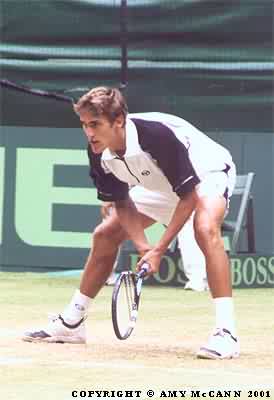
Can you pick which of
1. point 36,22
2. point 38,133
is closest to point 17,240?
point 38,133

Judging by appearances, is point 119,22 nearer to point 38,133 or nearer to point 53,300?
point 38,133

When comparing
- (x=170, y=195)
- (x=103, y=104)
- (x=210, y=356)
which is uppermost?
(x=103, y=104)

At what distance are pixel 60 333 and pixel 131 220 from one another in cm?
75

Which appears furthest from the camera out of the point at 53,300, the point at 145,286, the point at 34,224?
the point at 34,224

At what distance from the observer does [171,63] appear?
37.2ft

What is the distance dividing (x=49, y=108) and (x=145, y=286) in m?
1.87

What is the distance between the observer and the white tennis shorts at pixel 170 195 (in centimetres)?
663

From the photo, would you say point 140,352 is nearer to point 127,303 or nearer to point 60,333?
point 127,303

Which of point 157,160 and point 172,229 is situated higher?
point 157,160

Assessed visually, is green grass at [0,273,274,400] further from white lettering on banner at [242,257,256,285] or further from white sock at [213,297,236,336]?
white lettering on banner at [242,257,256,285]

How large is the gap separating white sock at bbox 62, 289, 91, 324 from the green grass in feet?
0.55

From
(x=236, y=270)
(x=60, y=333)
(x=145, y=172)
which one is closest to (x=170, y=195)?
(x=145, y=172)

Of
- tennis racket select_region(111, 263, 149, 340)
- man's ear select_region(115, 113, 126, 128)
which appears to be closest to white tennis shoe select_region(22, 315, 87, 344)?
tennis racket select_region(111, 263, 149, 340)

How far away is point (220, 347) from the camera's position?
6383 millimetres
